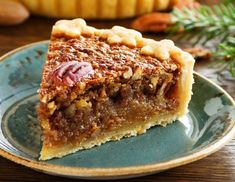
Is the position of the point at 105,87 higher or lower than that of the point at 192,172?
higher

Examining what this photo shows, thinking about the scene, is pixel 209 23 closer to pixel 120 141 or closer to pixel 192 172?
A: pixel 120 141

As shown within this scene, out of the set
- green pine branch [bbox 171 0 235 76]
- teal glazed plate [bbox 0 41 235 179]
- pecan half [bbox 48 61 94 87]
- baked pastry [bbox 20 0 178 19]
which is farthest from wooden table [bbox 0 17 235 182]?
baked pastry [bbox 20 0 178 19]

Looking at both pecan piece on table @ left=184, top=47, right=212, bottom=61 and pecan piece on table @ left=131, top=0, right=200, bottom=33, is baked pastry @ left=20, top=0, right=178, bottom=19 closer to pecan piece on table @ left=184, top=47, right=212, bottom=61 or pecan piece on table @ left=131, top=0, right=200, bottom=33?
pecan piece on table @ left=131, top=0, right=200, bottom=33

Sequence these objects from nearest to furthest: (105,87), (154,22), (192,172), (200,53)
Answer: (192,172)
(105,87)
(200,53)
(154,22)

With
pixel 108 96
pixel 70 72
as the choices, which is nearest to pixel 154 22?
pixel 108 96

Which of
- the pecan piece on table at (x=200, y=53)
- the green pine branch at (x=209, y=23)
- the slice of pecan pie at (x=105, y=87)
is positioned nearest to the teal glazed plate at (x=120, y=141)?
the slice of pecan pie at (x=105, y=87)

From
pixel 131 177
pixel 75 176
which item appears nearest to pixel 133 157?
pixel 131 177

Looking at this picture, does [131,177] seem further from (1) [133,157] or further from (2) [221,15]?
(2) [221,15]
